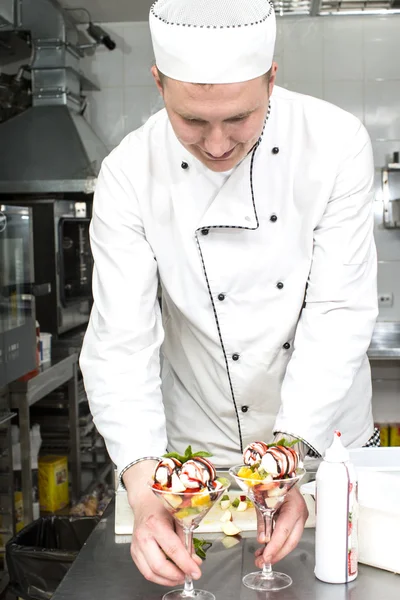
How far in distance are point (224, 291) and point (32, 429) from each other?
221cm

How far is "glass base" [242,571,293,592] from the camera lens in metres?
1.21

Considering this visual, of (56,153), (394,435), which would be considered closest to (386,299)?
(394,435)

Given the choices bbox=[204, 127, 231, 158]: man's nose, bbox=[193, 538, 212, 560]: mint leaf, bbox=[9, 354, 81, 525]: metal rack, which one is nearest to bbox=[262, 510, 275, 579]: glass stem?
bbox=[193, 538, 212, 560]: mint leaf

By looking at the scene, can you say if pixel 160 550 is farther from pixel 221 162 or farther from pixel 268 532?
pixel 221 162

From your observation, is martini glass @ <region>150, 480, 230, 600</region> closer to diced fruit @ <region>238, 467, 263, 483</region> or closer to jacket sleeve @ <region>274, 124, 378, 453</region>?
diced fruit @ <region>238, 467, 263, 483</region>

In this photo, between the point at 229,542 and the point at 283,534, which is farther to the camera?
the point at 229,542

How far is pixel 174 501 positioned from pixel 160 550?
10 centimetres

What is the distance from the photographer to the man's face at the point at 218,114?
1.29 metres

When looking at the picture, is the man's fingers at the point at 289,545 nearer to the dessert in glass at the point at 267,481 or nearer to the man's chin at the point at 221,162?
the dessert in glass at the point at 267,481

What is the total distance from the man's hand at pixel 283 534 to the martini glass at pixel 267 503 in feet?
0.04

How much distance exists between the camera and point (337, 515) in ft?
3.96

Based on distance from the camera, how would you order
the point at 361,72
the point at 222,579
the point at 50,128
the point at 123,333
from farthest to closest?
the point at 361,72 → the point at 50,128 → the point at 123,333 → the point at 222,579

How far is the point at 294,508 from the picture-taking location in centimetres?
130

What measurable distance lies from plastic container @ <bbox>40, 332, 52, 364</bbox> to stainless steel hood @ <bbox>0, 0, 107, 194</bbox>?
95 cm
